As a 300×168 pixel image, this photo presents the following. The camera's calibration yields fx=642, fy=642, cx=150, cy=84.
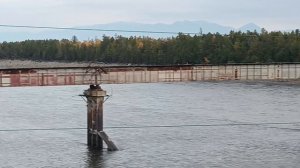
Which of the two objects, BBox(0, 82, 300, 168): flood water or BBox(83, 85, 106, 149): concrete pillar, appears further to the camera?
BBox(83, 85, 106, 149): concrete pillar

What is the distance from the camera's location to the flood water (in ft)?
101

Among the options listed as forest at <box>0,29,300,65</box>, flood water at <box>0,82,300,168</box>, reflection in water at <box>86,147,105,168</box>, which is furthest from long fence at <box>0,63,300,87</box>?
forest at <box>0,29,300,65</box>

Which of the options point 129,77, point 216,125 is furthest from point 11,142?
point 216,125

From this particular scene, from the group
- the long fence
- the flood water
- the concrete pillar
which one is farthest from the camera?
the concrete pillar

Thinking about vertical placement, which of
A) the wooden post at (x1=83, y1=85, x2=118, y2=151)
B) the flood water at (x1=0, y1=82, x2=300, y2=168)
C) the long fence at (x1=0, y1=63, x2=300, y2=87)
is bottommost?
the flood water at (x1=0, y1=82, x2=300, y2=168)

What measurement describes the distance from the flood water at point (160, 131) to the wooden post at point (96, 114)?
0.69 meters

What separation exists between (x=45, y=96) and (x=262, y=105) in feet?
83.9

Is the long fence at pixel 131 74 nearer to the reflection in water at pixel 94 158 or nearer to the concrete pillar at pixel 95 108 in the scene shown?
the concrete pillar at pixel 95 108

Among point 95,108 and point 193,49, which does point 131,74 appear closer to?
point 95,108

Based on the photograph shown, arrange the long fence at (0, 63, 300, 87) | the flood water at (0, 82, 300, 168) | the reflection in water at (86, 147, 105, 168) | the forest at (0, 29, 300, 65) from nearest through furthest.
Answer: the reflection in water at (86, 147, 105, 168) < the long fence at (0, 63, 300, 87) < the flood water at (0, 82, 300, 168) < the forest at (0, 29, 300, 65)

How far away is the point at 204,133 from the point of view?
40.0 meters

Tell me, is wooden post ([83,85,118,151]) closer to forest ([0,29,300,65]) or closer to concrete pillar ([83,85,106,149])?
concrete pillar ([83,85,106,149])

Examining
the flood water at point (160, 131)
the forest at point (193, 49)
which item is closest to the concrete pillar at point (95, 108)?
the flood water at point (160, 131)

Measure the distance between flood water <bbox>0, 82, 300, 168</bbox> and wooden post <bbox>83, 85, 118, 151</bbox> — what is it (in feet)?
2.26
